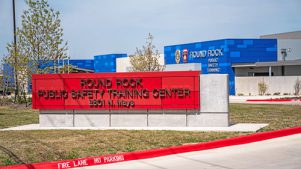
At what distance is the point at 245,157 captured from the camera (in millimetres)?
11258

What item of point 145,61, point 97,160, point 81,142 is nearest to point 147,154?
point 97,160

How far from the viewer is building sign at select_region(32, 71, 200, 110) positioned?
17562 millimetres

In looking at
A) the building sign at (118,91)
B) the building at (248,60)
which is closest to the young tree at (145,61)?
the building at (248,60)

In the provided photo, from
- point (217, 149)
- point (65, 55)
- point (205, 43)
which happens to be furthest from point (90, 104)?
point (205, 43)

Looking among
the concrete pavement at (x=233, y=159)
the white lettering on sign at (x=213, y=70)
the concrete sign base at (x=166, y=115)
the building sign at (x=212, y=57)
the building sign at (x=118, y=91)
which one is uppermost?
the building sign at (x=212, y=57)

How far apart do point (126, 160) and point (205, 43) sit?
4841 cm

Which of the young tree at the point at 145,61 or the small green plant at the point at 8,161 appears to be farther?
the young tree at the point at 145,61

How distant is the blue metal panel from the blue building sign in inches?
1007

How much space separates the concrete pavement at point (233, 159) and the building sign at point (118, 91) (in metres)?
4.85

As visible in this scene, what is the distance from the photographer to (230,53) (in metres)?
55.5

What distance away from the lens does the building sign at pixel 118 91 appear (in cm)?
1756

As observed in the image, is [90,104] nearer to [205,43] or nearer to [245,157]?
[245,157]

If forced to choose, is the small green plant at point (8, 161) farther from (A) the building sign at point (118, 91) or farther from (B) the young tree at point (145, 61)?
(B) the young tree at point (145, 61)

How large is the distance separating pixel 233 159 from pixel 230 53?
149ft
